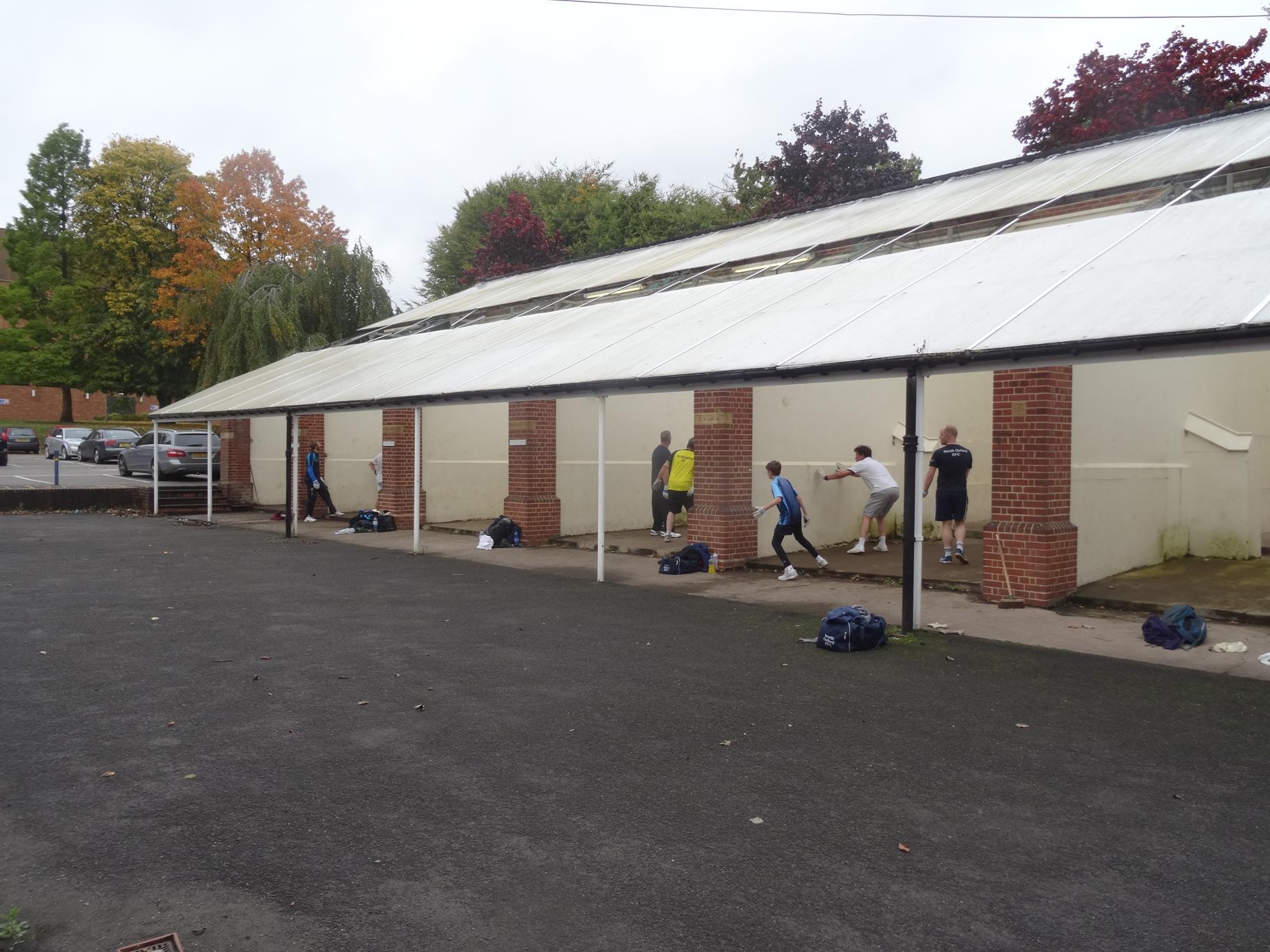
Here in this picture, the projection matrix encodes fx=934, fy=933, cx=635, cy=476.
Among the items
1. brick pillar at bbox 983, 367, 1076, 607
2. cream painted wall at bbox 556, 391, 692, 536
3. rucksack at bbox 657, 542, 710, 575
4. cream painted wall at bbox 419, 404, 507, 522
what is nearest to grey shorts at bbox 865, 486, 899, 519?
rucksack at bbox 657, 542, 710, 575

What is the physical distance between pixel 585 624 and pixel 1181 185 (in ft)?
23.0

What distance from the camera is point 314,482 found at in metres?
18.7

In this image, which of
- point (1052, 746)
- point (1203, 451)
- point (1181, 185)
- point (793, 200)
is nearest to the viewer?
point (1052, 746)

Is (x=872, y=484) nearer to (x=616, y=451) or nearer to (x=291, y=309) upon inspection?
(x=616, y=451)

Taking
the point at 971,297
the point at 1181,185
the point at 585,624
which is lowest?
the point at 585,624

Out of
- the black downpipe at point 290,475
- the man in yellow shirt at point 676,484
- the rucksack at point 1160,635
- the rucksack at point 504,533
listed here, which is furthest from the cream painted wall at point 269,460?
the rucksack at point 1160,635

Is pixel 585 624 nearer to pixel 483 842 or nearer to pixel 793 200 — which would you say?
pixel 483 842

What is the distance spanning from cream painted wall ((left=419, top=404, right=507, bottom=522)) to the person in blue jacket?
2775 mm

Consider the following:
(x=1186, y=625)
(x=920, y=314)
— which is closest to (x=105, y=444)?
(x=920, y=314)

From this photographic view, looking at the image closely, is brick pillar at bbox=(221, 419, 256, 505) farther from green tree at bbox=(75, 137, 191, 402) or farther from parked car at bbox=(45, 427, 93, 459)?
green tree at bbox=(75, 137, 191, 402)

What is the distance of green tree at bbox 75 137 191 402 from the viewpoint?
43.5 meters

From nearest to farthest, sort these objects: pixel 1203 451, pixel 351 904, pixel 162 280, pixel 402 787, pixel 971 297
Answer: pixel 351 904 < pixel 402 787 < pixel 971 297 < pixel 1203 451 < pixel 162 280

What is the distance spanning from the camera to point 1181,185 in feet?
29.2

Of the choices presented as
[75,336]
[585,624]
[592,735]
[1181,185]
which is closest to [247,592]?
[585,624]
